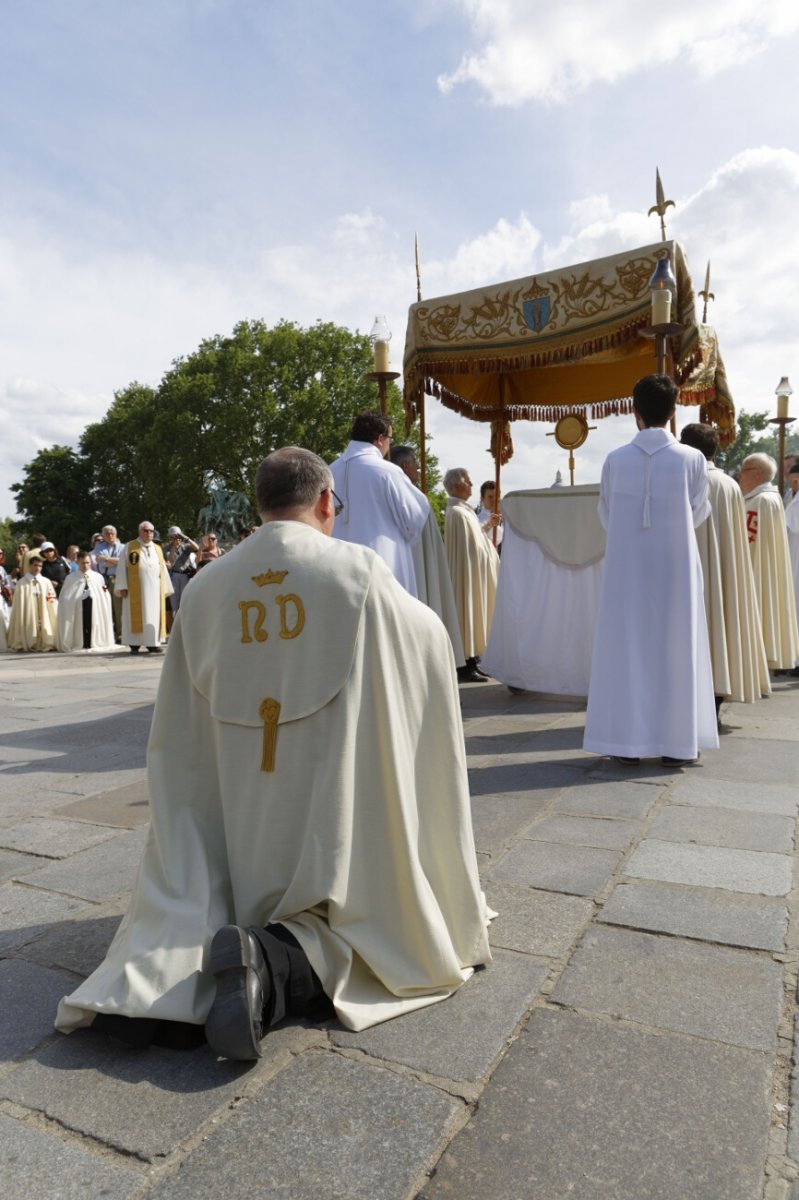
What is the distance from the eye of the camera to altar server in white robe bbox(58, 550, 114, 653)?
1512cm

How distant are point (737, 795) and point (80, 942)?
9.25 feet

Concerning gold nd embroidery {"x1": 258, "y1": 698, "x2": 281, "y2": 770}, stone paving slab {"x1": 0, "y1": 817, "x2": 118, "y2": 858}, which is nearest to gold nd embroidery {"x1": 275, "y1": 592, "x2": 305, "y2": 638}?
gold nd embroidery {"x1": 258, "y1": 698, "x2": 281, "y2": 770}

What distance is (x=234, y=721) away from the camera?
2381 millimetres

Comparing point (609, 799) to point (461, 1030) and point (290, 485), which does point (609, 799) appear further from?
point (290, 485)

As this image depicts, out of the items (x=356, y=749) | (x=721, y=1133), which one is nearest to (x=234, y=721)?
(x=356, y=749)

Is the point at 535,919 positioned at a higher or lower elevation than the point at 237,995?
lower

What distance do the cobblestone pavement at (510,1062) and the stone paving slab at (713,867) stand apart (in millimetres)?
12

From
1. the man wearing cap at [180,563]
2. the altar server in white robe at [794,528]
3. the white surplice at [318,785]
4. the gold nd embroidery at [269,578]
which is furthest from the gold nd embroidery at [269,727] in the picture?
the man wearing cap at [180,563]

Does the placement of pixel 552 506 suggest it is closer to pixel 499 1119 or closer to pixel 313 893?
pixel 313 893

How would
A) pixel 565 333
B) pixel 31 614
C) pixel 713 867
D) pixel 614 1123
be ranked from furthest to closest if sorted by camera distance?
pixel 31 614, pixel 565 333, pixel 713 867, pixel 614 1123

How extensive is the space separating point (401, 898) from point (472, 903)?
227 mm

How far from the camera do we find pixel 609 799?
13.5 ft

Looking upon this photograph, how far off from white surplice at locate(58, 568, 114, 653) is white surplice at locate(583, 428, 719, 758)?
11963 millimetres

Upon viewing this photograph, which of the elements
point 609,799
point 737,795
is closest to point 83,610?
point 609,799
